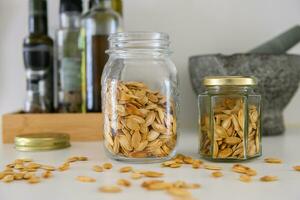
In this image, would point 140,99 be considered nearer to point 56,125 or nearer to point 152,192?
point 152,192

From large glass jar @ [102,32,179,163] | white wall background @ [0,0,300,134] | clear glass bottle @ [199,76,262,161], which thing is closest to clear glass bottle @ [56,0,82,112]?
white wall background @ [0,0,300,134]

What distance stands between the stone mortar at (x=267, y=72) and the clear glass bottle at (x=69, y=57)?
25 centimetres

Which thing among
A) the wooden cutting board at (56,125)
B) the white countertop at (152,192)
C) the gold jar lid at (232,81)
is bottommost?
the white countertop at (152,192)

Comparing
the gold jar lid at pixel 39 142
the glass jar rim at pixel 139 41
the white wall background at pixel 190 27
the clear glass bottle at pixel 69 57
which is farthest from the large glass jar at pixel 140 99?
the white wall background at pixel 190 27

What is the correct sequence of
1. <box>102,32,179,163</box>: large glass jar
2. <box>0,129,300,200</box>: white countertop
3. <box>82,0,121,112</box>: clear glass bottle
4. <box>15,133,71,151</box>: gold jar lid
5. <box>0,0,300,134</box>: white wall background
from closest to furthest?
<box>0,129,300,200</box>: white countertop, <box>102,32,179,163</box>: large glass jar, <box>15,133,71,151</box>: gold jar lid, <box>82,0,121,112</box>: clear glass bottle, <box>0,0,300,134</box>: white wall background

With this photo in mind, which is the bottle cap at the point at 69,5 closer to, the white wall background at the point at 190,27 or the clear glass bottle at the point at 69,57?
the clear glass bottle at the point at 69,57

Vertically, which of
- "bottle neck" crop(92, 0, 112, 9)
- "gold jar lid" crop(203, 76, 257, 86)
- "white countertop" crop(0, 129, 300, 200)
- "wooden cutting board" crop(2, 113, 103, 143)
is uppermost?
"bottle neck" crop(92, 0, 112, 9)

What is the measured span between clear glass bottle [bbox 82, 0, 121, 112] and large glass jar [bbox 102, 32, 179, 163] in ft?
0.63

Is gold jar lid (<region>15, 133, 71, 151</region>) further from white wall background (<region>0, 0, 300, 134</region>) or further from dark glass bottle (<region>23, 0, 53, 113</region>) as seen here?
white wall background (<region>0, 0, 300, 134</region>)

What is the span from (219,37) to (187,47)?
3.2 inches

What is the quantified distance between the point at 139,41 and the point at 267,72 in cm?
31

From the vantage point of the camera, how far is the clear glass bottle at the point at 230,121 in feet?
1.81

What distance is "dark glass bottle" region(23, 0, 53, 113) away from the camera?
817 millimetres

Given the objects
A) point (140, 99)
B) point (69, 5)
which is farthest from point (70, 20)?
point (140, 99)
